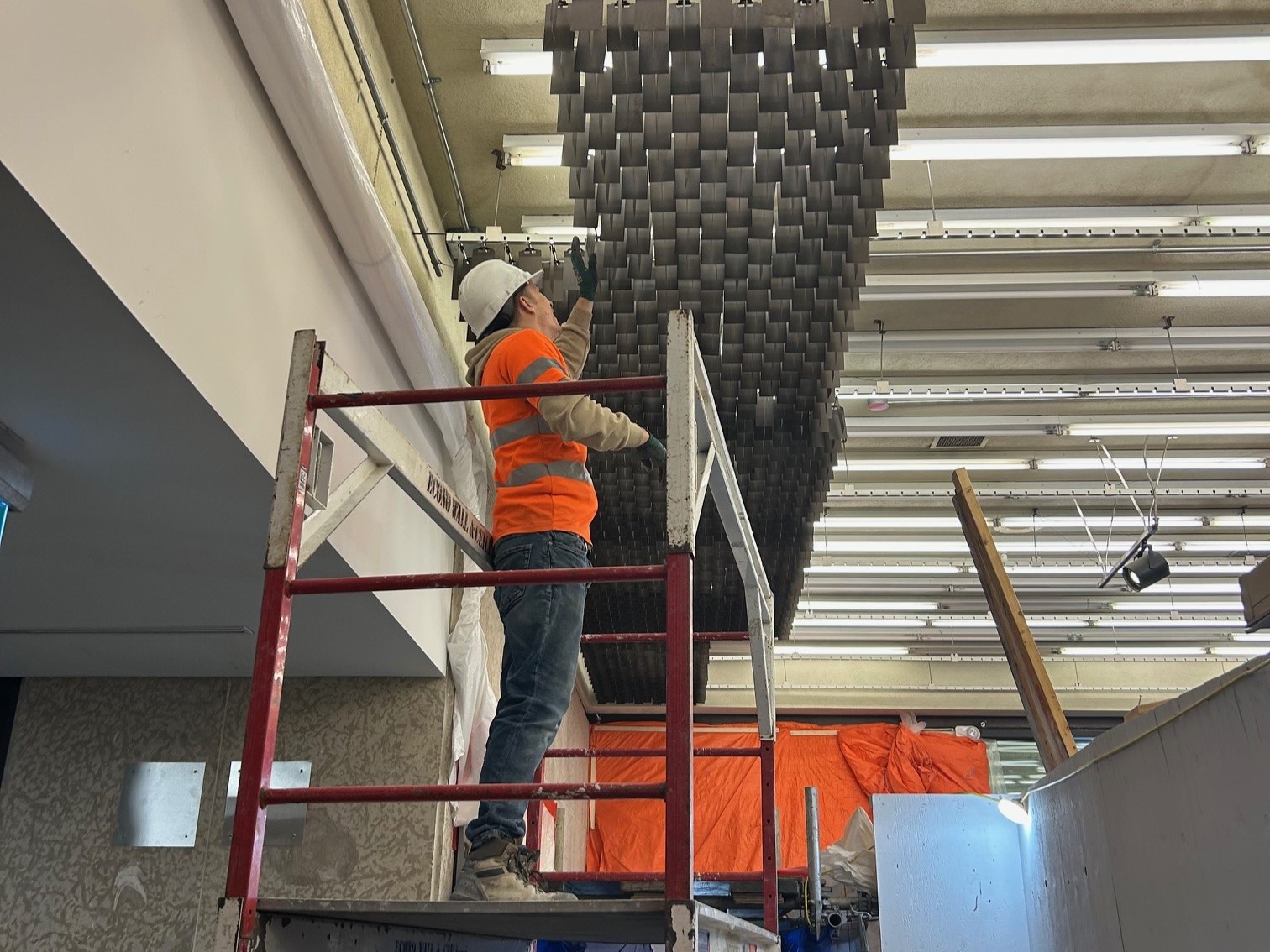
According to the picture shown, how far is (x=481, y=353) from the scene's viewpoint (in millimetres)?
2672

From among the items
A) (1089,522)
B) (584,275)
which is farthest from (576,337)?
(1089,522)

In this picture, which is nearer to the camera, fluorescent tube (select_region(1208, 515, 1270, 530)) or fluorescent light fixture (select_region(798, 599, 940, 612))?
fluorescent tube (select_region(1208, 515, 1270, 530))

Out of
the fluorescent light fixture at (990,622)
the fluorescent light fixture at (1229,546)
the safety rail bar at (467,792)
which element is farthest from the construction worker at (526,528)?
the fluorescent light fixture at (990,622)

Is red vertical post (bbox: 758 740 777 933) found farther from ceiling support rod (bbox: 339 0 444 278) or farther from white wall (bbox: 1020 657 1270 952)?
ceiling support rod (bbox: 339 0 444 278)

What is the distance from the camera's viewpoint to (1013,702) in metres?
10.7

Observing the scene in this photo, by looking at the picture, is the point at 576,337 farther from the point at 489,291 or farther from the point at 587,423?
the point at 587,423

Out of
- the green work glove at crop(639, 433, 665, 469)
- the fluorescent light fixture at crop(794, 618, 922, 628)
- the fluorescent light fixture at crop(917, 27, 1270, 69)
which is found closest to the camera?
the green work glove at crop(639, 433, 665, 469)

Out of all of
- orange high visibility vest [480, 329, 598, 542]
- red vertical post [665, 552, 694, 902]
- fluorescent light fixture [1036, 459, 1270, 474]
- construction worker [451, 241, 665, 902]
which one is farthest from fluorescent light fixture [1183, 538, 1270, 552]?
red vertical post [665, 552, 694, 902]

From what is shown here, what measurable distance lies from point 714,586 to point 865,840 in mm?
1697

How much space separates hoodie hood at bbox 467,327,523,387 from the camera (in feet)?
8.63

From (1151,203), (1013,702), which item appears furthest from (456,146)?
(1013,702)

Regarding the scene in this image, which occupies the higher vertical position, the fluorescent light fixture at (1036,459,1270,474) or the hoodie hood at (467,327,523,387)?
the fluorescent light fixture at (1036,459,1270,474)

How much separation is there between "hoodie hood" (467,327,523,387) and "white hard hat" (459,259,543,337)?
53 mm

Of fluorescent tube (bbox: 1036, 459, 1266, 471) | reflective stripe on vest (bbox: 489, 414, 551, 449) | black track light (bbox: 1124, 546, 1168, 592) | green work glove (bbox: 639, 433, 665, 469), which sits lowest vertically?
reflective stripe on vest (bbox: 489, 414, 551, 449)
